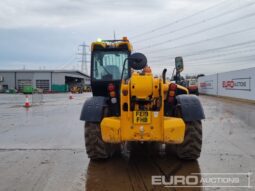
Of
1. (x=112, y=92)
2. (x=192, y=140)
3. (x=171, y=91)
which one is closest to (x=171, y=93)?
(x=171, y=91)

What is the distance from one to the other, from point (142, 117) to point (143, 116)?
0.08 ft

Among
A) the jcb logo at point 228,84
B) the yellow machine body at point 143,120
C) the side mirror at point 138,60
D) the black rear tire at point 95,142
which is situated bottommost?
the black rear tire at point 95,142

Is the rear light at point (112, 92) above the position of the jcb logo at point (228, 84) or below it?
below

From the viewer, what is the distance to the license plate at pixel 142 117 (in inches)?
247

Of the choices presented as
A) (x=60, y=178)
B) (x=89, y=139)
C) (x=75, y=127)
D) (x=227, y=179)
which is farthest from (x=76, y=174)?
(x=75, y=127)

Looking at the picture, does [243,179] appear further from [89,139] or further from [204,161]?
[89,139]

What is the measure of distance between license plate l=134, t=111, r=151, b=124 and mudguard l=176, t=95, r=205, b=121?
0.88m

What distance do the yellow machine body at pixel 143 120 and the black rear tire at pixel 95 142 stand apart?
2.01 ft

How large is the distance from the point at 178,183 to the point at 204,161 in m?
1.63

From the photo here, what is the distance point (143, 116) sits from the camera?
6.30 meters

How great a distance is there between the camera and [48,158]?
7594 mm

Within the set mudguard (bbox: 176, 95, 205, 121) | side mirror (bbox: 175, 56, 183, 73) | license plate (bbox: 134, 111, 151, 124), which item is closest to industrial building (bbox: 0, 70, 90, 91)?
side mirror (bbox: 175, 56, 183, 73)

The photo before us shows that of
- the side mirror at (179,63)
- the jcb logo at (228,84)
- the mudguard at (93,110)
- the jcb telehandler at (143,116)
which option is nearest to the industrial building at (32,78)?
the jcb logo at (228,84)

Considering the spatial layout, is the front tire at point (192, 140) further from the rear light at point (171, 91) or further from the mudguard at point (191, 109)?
the rear light at point (171, 91)
